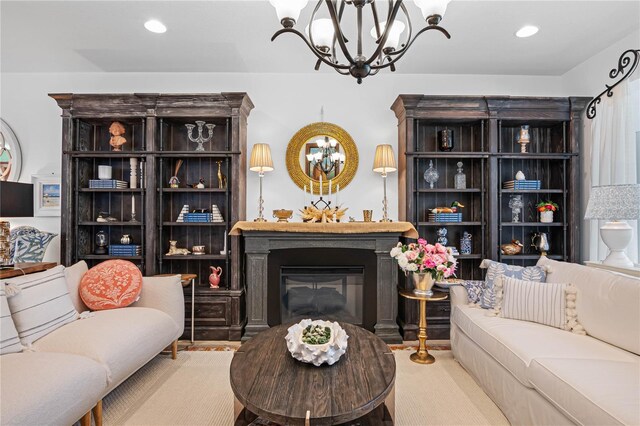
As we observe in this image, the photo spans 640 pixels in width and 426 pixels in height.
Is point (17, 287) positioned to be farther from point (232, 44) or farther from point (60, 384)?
point (232, 44)

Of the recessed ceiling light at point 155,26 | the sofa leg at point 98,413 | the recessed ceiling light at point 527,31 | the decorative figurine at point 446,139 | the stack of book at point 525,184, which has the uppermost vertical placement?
the recessed ceiling light at point 155,26

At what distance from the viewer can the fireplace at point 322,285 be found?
319cm

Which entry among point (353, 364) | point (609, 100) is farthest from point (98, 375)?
point (609, 100)

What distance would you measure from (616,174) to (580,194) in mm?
514

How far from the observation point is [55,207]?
3561 millimetres

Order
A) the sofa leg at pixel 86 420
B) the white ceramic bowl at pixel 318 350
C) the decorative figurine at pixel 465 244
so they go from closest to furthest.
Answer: the white ceramic bowl at pixel 318 350 < the sofa leg at pixel 86 420 < the decorative figurine at pixel 465 244

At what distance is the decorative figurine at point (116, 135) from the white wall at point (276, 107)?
1.66 ft

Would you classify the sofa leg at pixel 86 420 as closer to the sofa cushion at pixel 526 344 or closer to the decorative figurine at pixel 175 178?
the decorative figurine at pixel 175 178

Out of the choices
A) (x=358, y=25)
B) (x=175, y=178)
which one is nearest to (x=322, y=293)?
(x=175, y=178)

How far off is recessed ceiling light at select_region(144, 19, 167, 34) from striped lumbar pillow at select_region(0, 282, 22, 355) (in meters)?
2.20

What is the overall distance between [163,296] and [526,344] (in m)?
2.61

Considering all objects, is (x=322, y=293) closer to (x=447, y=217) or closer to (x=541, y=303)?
(x=447, y=217)

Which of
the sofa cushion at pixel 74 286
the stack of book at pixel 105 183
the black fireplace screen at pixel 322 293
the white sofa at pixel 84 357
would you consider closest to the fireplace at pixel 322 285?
the black fireplace screen at pixel 322 293

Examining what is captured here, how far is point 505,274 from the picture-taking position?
260 cm
